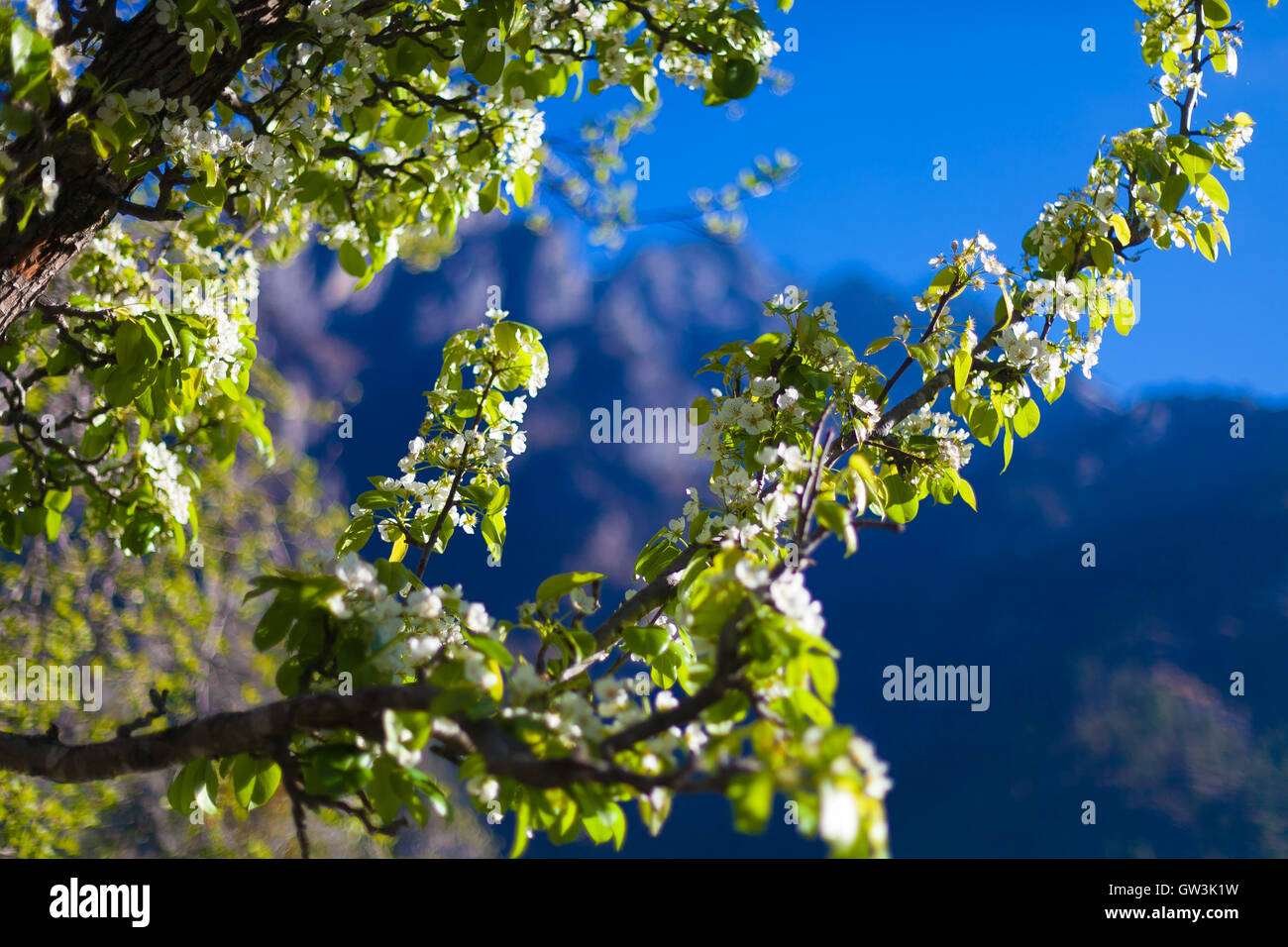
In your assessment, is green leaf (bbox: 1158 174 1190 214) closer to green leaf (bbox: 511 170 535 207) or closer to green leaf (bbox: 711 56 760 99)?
green leaf (bbox: 711 56 760 99)

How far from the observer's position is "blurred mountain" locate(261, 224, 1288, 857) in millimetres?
6402

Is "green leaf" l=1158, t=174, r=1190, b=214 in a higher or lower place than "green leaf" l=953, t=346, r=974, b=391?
higher

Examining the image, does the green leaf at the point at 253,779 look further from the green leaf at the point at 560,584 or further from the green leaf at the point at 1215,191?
the green leaf at the point at 1215,191

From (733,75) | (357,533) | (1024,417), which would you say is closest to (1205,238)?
(1024,417)

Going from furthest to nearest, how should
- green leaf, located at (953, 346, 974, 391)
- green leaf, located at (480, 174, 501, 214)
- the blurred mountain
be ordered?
the blurred mountain
green leaf, located at (480, 174, 501, 214)
green leaf, located at (953, 346, 974, 391)

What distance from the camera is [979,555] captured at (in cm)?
769

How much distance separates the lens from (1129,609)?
6949mm

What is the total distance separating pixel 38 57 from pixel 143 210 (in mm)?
418

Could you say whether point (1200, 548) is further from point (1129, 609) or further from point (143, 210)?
point (143, 210)

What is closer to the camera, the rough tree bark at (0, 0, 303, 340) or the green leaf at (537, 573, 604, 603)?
the green leaf at (537, 573, 604, 603)

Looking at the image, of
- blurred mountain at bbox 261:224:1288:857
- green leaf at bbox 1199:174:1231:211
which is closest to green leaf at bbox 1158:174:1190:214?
green leaf at bbox 1199:174:1231:211

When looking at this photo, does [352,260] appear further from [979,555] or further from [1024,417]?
Answer: [979,555]

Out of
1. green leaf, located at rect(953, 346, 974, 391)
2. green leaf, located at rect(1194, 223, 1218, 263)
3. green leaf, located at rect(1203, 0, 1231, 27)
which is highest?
Result: green leaf, located at rect(1203, 0, 1231, 27)

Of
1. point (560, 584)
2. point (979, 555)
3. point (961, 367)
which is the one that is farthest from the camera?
point (979, 555)
